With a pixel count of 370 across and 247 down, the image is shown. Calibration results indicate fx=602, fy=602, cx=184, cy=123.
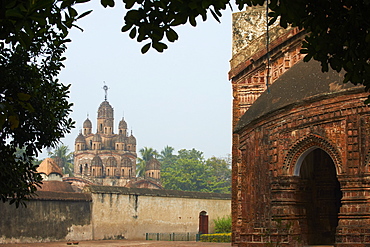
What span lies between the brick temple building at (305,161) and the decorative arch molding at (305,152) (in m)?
0.02

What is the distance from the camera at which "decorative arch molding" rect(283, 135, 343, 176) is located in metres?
11.0

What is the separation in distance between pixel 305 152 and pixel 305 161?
76 cm

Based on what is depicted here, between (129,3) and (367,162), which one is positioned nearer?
(129,3)

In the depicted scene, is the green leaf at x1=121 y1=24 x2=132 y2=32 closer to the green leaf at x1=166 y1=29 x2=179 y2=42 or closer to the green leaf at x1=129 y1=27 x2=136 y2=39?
the green leaf at x1=129 y1=27 x2=136 y2=39

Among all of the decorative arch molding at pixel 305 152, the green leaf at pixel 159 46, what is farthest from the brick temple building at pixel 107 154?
the green leaf at pixel 159 46

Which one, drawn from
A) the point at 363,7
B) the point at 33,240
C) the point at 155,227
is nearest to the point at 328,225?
the point at 363,7

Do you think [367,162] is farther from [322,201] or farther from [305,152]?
[322,201]

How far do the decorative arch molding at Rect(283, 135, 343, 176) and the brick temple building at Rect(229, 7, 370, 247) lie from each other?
18 millimetres

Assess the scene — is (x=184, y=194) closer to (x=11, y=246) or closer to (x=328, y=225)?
(x=11, y=246)

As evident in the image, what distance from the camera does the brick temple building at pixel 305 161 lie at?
1070 cm

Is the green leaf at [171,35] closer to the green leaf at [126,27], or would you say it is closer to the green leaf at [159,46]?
the green leaf at [159,46]

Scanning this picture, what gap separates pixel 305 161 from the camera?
12461 millimetres

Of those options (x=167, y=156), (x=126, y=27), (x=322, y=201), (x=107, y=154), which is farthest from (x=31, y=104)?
(x=167, y=156)

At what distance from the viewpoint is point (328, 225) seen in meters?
13.5
